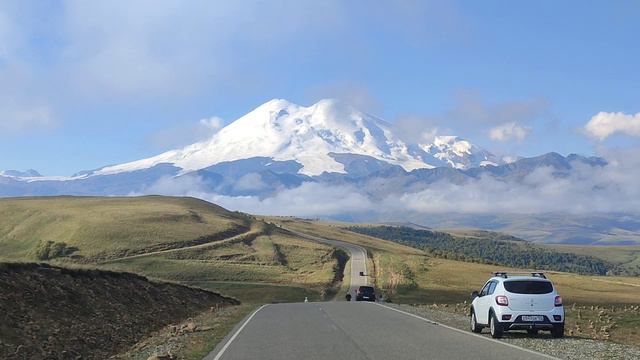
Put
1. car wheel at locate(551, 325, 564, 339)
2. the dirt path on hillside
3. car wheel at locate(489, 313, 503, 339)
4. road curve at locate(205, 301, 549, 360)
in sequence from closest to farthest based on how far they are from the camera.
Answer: road curve at locate(205, 301, 549, 360) < car wheel at locate(489, 313, 503, 339) < car wheel at locate(551, 325, 564, 339) < the dirt path on hillside

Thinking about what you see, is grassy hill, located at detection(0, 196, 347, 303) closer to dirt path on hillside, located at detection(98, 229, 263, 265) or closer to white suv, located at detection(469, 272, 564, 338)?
dirt path on hillside, located at detection(98, 229, 263, 265)

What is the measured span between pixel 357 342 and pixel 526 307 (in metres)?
5.43

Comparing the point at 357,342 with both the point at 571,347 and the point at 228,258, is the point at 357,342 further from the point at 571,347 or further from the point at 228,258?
the point at 228,258

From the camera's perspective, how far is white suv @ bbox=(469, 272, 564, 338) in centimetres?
2225

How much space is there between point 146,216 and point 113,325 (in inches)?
4892

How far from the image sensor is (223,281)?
95875 mm

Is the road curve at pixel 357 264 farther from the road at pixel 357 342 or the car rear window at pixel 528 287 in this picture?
the car rear window at pixel 528 287

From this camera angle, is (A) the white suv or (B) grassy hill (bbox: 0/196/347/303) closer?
(A) the white suv

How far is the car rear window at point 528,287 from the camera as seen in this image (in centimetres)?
2269

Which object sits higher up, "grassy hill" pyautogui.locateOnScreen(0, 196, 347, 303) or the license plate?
"grassy hill" pyautogui.locateOnScreen(0, 196, 347, 303)

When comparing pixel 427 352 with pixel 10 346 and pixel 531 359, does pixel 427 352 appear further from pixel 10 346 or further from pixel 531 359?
pixel 10 346

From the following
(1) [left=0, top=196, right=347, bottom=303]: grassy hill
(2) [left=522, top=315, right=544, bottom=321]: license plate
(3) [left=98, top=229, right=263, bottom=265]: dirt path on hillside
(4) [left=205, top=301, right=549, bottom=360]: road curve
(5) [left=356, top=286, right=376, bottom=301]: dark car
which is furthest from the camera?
(3) [left=98, top=229, right=263, bottom=265]: dirt path on hillside

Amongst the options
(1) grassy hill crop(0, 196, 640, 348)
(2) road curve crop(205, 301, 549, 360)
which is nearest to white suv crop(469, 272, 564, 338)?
(2) road curve crop(205, 301, 549, 360)

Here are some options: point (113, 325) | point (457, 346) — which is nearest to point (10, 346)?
point (113, 325)
